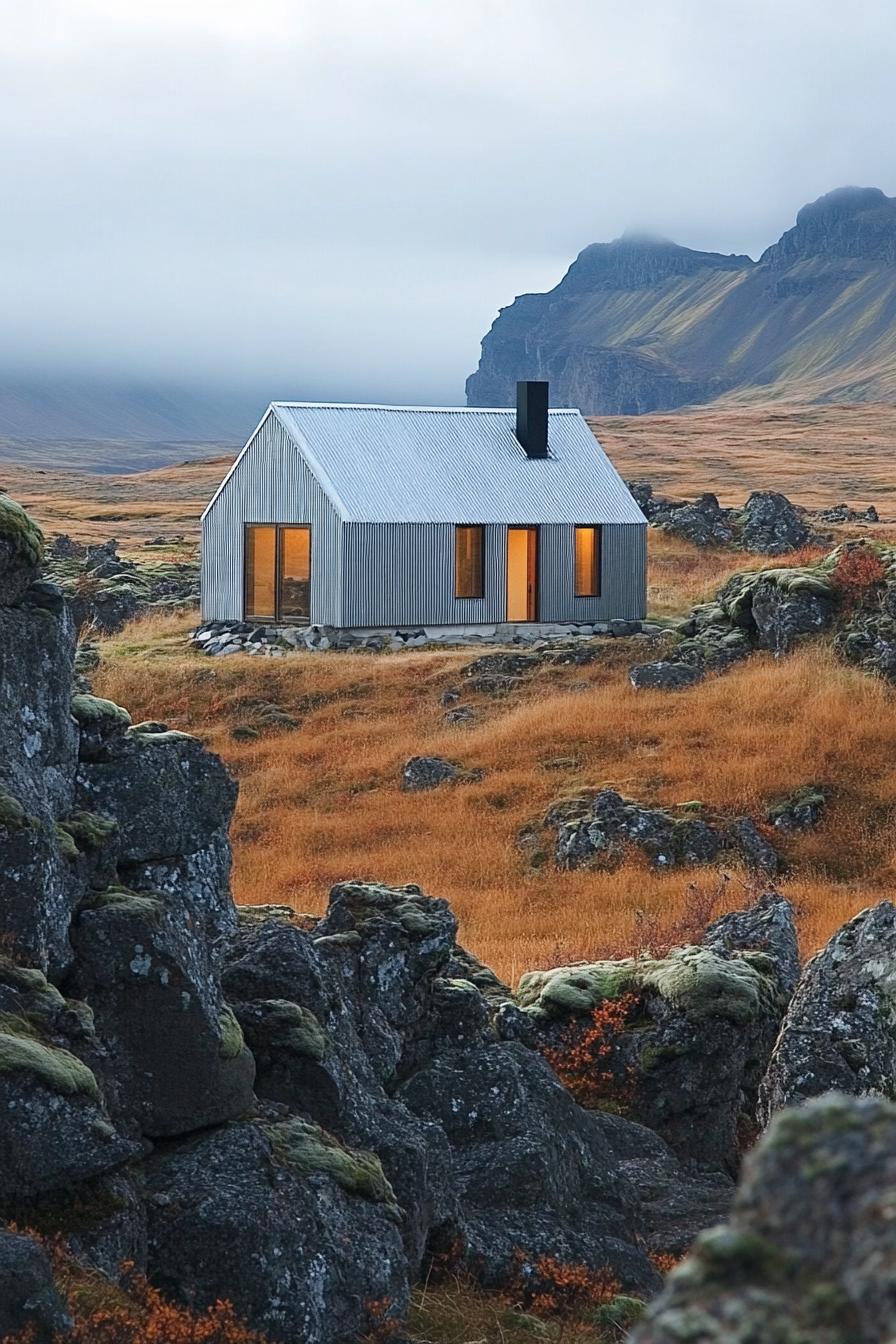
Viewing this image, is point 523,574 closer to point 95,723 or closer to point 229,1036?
point 95,723

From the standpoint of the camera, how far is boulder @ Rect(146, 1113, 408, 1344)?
7395 millimetres

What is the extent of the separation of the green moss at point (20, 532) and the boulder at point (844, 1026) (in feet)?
22.9

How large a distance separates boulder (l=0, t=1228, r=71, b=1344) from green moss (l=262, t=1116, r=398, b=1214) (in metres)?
1.86

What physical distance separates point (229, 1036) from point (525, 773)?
20.2 meters

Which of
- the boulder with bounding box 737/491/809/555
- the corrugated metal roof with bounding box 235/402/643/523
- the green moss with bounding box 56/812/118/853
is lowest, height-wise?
the green moss with bounding box 56/812/118/853

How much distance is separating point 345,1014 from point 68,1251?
3.08m

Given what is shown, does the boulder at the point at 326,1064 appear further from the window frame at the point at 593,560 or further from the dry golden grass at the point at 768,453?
the dry golden grass at the point at 768,453

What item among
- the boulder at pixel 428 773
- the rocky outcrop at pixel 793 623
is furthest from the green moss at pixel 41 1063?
the rocky outcrop at pixel 793 623

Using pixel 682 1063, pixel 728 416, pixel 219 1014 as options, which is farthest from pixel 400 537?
pixel 728 416

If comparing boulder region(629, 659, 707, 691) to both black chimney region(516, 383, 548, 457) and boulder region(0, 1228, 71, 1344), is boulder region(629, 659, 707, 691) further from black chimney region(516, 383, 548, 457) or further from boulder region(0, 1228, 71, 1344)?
boulder region(0, 1228, 71, 1344)

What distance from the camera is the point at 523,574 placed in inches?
1774

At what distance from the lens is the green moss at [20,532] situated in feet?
30.2

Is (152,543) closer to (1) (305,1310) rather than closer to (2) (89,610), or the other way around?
(2) (89,610)

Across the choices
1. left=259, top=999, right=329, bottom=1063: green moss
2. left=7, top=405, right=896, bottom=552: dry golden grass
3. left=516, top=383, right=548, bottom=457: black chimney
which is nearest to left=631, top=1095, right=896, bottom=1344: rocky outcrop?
left=259, top=999, right=329, bottom=1063: green moss
